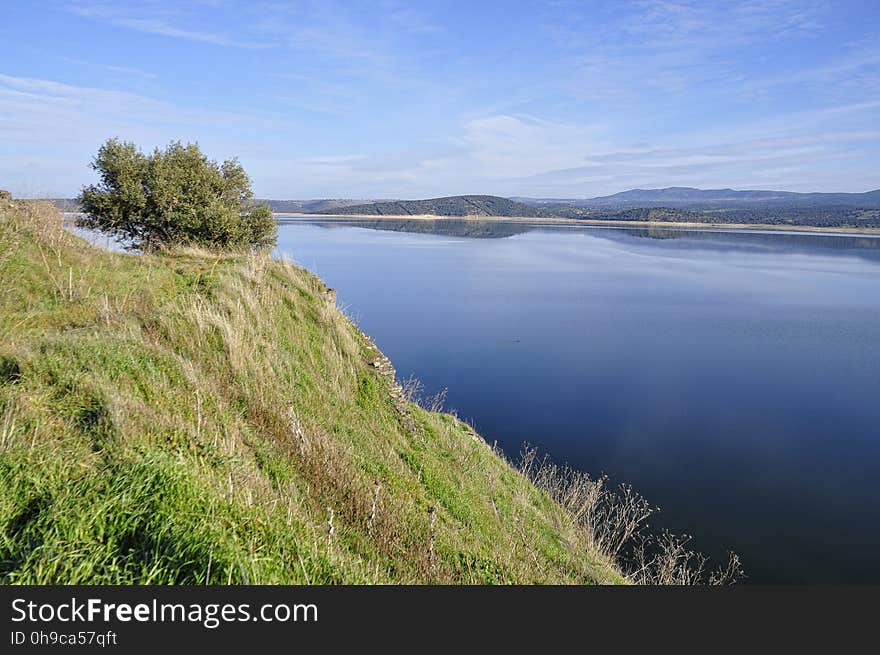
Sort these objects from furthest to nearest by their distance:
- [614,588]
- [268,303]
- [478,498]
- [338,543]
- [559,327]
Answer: [559,327] < [268,303] < [478,498] < [338,543] < [614,588]

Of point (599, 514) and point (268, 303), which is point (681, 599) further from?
point (599, 514)

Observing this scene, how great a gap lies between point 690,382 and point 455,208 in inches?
6633

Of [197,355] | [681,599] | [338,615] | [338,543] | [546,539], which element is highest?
[197,355]

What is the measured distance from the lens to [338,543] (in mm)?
3895

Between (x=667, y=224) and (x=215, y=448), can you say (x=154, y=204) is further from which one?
(x=667, y=224)

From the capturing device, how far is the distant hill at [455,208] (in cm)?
17925

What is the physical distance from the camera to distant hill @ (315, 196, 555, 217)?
179250 mm

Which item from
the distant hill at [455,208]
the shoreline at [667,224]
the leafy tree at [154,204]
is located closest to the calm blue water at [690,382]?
the leafy tree at [154,204]

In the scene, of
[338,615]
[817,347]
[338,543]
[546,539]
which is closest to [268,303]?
[338,543]

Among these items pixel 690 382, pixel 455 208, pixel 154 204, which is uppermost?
pixel 455 208

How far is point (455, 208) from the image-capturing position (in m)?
184

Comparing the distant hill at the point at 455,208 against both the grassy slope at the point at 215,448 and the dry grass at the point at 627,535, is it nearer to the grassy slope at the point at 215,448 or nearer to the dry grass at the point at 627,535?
the dry grass at the point at 627,535

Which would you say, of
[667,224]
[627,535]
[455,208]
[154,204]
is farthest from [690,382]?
[455,208]

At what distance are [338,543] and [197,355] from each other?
11.2 feet
